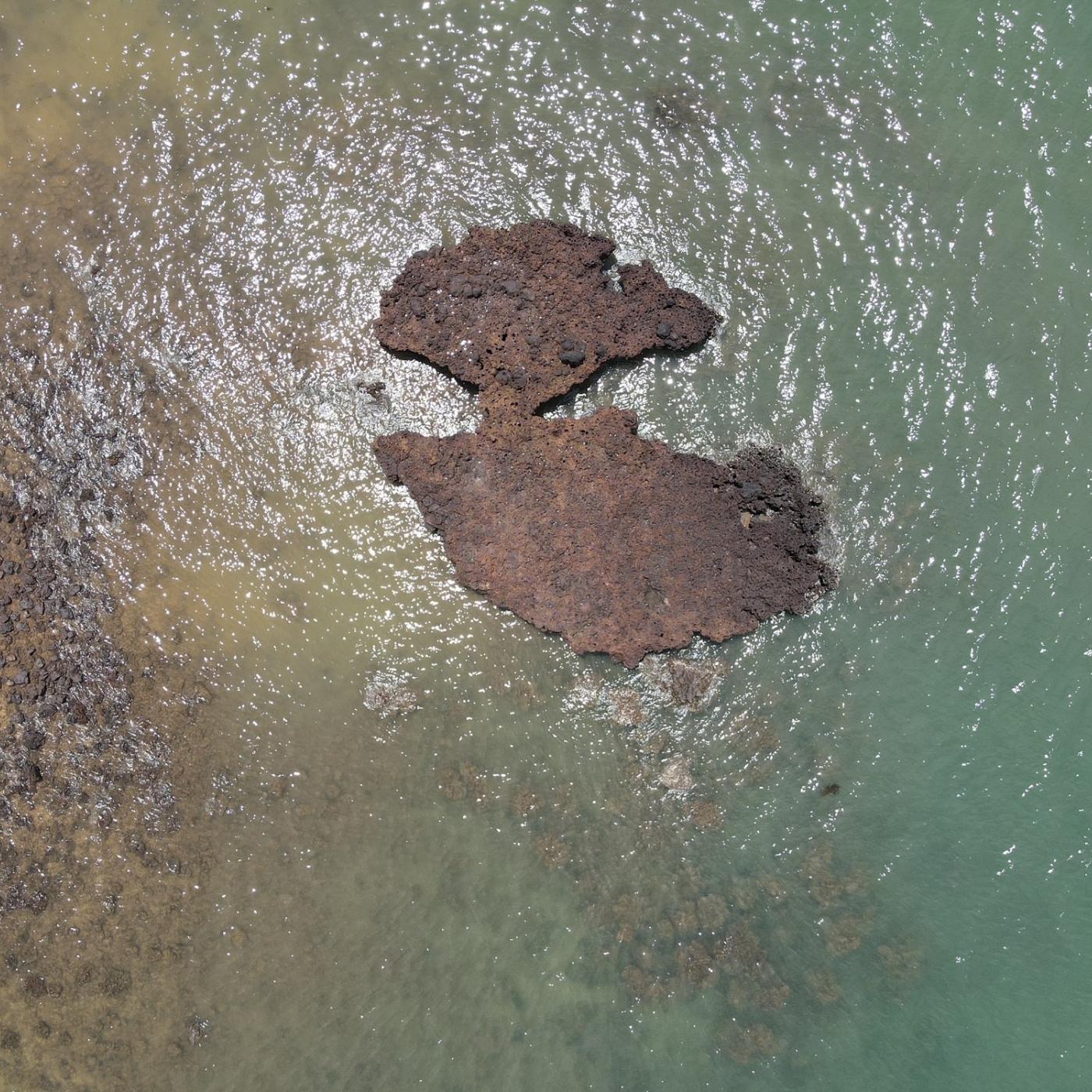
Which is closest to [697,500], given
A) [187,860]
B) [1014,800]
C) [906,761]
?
[906,761]

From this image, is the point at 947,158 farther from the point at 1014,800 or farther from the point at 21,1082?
the point at 21,1082

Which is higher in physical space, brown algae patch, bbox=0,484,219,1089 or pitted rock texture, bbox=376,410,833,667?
pitted rock texture, bbox=376,410,833,667

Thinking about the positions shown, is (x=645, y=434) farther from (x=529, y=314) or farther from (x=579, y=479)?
(x=529, y=314)

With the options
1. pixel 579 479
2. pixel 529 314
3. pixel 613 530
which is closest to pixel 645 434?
pixel 579 479

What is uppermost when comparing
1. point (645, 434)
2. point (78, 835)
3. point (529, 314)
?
point (529, 314)

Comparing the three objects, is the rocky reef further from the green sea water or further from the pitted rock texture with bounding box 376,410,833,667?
the green sea water

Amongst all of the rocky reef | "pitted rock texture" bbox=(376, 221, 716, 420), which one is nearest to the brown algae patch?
the rocky reef
